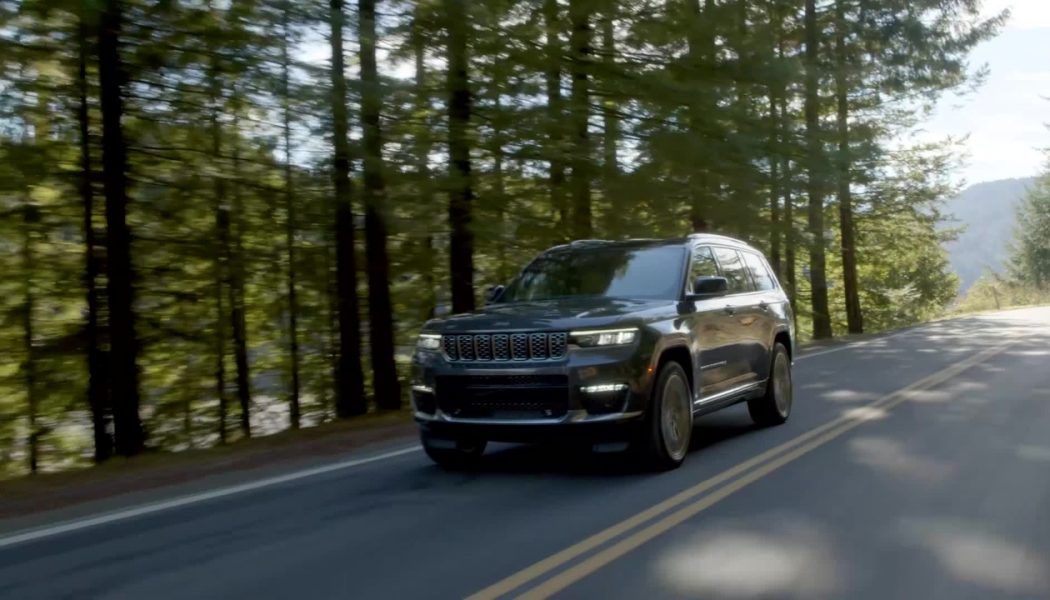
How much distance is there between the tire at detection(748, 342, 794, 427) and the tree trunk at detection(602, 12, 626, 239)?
4.89 m

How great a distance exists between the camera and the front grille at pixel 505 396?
26.4 ft

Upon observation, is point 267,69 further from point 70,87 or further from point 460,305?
point 460,305

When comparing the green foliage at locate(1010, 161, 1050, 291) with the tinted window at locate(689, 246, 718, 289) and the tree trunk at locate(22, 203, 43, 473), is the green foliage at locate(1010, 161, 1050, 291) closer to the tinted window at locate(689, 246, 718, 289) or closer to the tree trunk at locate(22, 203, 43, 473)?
the tinted window at locate(689, 246, 718, 289)

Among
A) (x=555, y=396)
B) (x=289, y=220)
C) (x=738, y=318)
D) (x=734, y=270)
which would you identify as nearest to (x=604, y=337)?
(x=555, y=396)

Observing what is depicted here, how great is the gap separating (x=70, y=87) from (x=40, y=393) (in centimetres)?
452

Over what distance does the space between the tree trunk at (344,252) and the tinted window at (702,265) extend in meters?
4.42

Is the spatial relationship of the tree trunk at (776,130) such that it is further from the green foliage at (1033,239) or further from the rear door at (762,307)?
the green foliage at (1033,239)

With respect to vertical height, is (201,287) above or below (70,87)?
below

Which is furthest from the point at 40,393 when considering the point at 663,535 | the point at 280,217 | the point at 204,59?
the point at 663,535

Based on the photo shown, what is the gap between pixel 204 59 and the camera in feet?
37.6

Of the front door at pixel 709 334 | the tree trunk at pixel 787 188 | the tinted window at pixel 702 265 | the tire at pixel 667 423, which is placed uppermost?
the tree trunk at pixel 787 188

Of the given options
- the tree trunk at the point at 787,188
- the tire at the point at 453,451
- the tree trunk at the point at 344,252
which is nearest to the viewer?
the tire at the point at 453,451

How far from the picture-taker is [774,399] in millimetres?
11328

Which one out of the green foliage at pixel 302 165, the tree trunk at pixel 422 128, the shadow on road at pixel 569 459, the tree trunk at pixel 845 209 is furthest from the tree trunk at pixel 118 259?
the tree trunk at pixel 845 209
